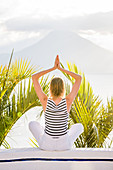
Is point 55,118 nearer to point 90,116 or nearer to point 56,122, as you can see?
point 56,122

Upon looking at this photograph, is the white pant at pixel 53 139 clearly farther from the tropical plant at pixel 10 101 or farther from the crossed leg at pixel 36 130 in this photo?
the tropical plant at pixel 10 101

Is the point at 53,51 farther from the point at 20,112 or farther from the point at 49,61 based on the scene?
the point at 20,112

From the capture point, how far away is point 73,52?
1407 inches

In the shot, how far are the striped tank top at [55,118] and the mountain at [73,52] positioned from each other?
27964 mm

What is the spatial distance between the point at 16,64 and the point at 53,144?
1037 millimetres

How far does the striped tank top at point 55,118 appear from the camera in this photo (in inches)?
91.4

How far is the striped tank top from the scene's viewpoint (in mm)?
2320

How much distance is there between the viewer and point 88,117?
2.85 m

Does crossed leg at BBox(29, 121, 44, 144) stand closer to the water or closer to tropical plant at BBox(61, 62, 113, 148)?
the water

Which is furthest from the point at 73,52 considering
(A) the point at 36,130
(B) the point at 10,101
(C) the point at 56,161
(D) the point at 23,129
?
(C) the point at 56,161

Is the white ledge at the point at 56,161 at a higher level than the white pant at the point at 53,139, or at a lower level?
lower

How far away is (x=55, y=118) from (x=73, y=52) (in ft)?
111

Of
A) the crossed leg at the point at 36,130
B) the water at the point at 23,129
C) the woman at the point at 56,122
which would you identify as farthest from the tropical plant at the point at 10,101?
the woman at the point at 56,122

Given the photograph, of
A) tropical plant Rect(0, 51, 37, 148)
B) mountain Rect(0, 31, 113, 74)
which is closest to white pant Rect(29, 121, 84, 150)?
tropical plant Rect(0, 51, 37, 148)
